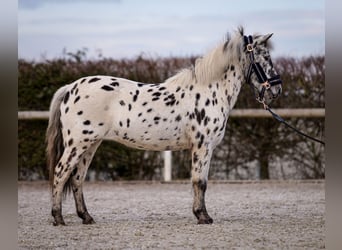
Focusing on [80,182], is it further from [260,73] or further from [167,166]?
[167,166]

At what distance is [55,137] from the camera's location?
19.6 feet

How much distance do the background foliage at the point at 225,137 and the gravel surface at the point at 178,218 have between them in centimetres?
52

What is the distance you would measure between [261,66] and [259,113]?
14.4ft

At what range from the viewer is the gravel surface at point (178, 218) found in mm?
4883

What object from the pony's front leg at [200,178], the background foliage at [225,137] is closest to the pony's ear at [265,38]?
the pony's front leg at [200,178]

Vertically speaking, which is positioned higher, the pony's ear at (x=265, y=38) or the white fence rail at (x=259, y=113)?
the pony's ear at (x=265, y=38)

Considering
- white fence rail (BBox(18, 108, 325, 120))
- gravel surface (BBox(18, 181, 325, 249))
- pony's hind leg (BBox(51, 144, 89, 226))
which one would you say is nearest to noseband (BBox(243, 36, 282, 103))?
gravel surface (BBox(18, 181, 325, 249))

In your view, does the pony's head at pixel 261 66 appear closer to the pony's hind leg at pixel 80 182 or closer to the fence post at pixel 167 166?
the pony's hind leg at pixel 80 182

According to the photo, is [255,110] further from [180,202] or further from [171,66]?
[180,202]

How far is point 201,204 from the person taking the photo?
5.90m

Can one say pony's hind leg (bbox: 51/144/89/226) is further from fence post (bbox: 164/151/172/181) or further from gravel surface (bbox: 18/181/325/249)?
fence post (bbox: 164/151/172/181)

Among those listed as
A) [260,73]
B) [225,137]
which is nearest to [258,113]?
[225,137]
